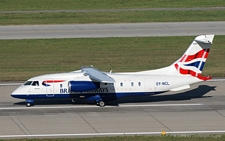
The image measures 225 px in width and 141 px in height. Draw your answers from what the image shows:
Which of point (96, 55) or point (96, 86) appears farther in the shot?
point (96, 55)

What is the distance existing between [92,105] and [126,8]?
137ft

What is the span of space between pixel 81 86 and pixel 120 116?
3569 mm

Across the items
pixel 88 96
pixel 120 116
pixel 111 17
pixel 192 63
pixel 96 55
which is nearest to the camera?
pixel 120 116

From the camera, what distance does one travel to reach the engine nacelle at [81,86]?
38.5 m

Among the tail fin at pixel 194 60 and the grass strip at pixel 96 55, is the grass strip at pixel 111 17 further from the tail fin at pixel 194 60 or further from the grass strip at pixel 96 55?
the tail fin at pixel 194 60

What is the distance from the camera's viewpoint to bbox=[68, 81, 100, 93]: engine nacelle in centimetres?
3850

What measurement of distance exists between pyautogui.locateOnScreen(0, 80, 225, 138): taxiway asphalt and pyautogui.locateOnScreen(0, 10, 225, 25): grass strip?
27751 millimetres

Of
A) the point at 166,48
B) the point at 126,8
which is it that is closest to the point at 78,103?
the point at 166,48

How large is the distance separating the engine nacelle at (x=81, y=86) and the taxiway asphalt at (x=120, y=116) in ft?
4.50

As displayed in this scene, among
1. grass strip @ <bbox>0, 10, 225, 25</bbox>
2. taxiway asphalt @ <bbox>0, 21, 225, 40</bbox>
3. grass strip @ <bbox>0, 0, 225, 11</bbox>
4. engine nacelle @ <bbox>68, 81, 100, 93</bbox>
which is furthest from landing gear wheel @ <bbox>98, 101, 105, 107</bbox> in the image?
grass strip @ <bbox>0, 0, 225, 11</bbox>

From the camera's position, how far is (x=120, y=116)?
36.9 m

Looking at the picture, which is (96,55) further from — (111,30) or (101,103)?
(101,103)

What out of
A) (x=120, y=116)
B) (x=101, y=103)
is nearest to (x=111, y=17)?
(x=101, y=103)

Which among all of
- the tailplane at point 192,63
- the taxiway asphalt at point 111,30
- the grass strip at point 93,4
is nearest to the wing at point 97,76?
the tailplane at point 192,63
